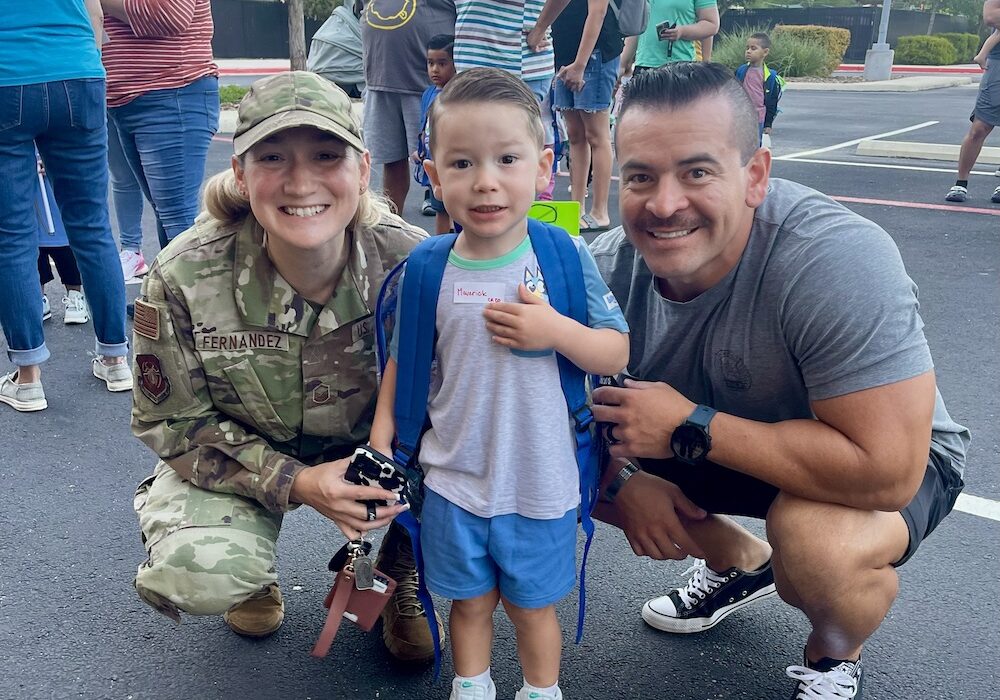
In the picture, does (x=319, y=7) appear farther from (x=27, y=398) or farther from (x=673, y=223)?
(x=673, y=223)

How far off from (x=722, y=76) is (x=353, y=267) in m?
0.94

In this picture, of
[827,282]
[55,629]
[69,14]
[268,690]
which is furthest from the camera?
[69,14]

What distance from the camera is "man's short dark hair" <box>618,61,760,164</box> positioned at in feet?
6.08

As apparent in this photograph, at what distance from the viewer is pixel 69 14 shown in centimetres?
323

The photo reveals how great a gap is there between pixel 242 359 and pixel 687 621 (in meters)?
1.28

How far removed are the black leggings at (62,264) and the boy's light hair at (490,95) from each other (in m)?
3.06

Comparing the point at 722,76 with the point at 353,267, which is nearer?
the point at 722,76

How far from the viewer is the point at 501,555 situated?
71.7 inches

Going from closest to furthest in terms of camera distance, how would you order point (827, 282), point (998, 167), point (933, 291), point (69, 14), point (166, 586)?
point (827, 282) → point (166, 586) → point (69, 14) → point (933, 291) → point (998, 167)

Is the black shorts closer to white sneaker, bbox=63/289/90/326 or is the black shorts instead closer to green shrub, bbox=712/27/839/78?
white sneaker, bbox=63/289/90/326

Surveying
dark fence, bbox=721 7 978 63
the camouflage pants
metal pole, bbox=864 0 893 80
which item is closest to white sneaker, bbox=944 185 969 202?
the camouflage pants

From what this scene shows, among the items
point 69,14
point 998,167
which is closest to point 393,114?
point 69,14

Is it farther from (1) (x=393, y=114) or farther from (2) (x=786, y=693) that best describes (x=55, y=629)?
(1) (x=393, y=114)

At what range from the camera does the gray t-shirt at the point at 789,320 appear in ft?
5.81
